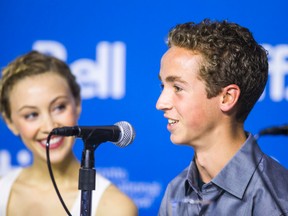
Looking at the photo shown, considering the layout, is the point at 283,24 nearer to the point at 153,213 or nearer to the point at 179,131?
the point at 153,213

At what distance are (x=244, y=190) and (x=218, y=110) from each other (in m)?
0.29

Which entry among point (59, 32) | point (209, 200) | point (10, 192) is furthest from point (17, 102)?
point (209, 200)

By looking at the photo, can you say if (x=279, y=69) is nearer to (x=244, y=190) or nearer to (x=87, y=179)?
(x=244, y=190)

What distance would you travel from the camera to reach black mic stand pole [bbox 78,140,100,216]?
6.61 ft

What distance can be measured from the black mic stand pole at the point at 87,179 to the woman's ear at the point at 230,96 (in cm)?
54

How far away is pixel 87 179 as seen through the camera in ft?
6.63

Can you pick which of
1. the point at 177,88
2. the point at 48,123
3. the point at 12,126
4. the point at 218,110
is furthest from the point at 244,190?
the point at 12,126

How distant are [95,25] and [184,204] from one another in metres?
1.68

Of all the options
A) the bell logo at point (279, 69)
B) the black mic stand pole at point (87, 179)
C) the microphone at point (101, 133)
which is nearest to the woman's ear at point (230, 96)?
the microphone at point (101, 133)

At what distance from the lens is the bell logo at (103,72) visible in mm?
3768

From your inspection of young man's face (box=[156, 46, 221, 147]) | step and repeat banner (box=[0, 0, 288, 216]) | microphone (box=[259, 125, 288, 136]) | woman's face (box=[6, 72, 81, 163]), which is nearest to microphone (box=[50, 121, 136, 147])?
young man's face (box=[156, 46, 221, 147])

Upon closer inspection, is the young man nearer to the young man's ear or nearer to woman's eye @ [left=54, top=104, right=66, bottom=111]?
woman's eye @ [left=54, top=104, right=66, bottom=111]

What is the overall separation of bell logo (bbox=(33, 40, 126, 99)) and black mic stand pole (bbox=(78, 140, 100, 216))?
173 centimetres

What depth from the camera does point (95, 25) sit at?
3.81 m
